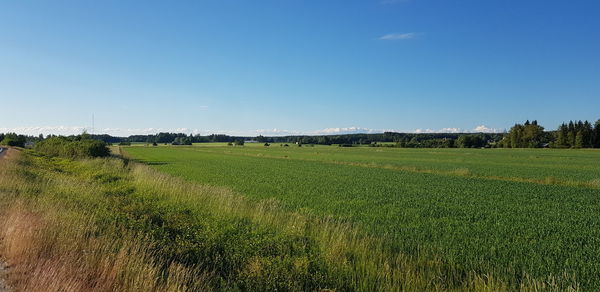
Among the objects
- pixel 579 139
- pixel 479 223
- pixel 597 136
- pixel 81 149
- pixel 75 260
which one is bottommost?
pixel 479 223

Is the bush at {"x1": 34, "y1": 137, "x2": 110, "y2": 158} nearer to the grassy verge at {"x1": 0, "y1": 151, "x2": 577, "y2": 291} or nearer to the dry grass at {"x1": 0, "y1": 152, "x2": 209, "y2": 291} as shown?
the grassy verge at {"x1": 0, "y1": 151, "x2": 577, "y2": 291}

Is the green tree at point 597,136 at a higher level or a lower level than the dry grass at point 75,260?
higher

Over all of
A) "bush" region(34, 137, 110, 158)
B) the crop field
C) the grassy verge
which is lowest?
the crop field

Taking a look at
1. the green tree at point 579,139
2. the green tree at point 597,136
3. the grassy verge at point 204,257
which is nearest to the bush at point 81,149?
the grassy verge at point 204,257

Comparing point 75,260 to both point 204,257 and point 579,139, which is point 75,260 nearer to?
point 204,257

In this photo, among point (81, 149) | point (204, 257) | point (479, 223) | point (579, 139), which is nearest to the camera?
point (204, 257)

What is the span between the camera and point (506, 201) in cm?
1773

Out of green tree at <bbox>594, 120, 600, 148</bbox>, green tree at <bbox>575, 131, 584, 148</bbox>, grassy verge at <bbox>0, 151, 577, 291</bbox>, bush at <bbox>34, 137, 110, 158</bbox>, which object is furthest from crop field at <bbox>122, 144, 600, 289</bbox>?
green tree at <bbox>594, 120, 600, 148</bbox>

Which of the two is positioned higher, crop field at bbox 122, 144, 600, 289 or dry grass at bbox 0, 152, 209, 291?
dry grass at bbox 0, 152, 209, 291

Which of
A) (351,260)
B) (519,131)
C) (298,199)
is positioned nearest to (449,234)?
(351,260)

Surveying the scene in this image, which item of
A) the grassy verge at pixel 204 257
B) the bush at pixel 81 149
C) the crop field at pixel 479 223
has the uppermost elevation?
the bush at pixel 81 149

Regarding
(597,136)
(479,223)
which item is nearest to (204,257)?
(479,223)

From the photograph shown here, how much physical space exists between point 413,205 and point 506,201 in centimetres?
547

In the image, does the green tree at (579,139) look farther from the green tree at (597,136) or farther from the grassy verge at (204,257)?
the grassy verge at (204,257)
